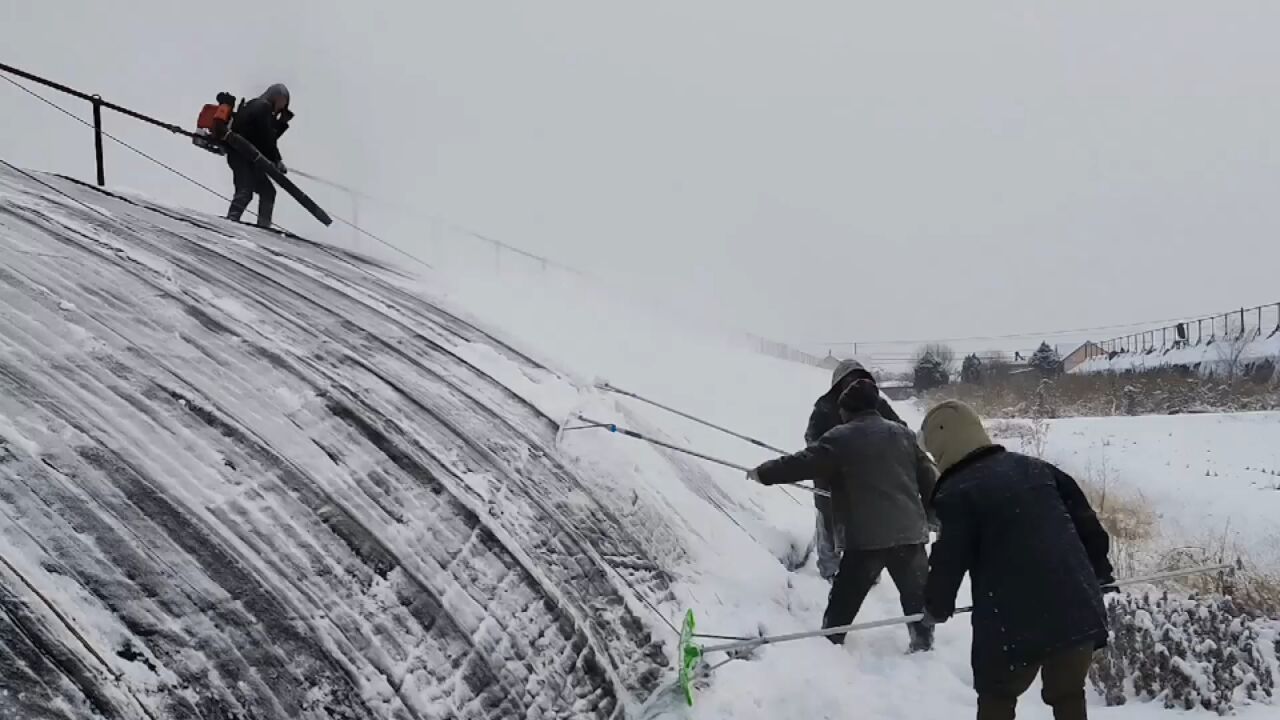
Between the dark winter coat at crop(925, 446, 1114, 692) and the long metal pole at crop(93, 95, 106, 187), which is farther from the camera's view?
the long metal pole at crop(93, 95, 106, 187)

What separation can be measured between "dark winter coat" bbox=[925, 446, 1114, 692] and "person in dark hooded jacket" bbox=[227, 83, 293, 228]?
7259mm

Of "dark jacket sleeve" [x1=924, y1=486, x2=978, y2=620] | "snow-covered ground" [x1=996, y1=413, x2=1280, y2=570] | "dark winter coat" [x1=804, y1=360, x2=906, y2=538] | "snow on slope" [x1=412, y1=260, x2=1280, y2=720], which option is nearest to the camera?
"dark jacket sleeve" [x1=924, y1=486, x2=978, y2=620]

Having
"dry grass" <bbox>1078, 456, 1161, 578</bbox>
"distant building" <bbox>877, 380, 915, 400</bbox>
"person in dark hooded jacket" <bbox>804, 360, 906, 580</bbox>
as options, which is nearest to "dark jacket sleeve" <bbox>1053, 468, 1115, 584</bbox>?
"person in dark hooded jacket" <bbox>804, 360, 906, 580</bbox>

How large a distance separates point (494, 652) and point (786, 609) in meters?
2.52

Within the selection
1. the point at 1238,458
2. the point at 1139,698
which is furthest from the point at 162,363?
the point at 1238,458

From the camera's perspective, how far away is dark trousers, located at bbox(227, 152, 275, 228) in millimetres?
8352

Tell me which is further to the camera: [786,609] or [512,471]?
[786,609]

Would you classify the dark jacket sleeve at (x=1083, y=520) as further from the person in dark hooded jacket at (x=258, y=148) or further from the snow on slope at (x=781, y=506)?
the person in dark hooded jacket at (x=258, y=148)

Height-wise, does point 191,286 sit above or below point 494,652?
above

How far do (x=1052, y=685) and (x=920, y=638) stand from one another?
1816mm

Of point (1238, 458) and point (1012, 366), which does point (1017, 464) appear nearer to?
point (1238, 458)

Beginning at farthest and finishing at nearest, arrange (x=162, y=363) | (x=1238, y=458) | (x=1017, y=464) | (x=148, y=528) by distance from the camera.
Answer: (x=1238, y=458) → (x=162, y=363) → (x=1017, y=464) → (x=148, y=528)

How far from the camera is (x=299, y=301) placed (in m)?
5.58

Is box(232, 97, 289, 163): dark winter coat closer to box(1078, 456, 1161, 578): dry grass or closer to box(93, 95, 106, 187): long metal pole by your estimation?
box(93, 95, 106, 187): long metal pole
